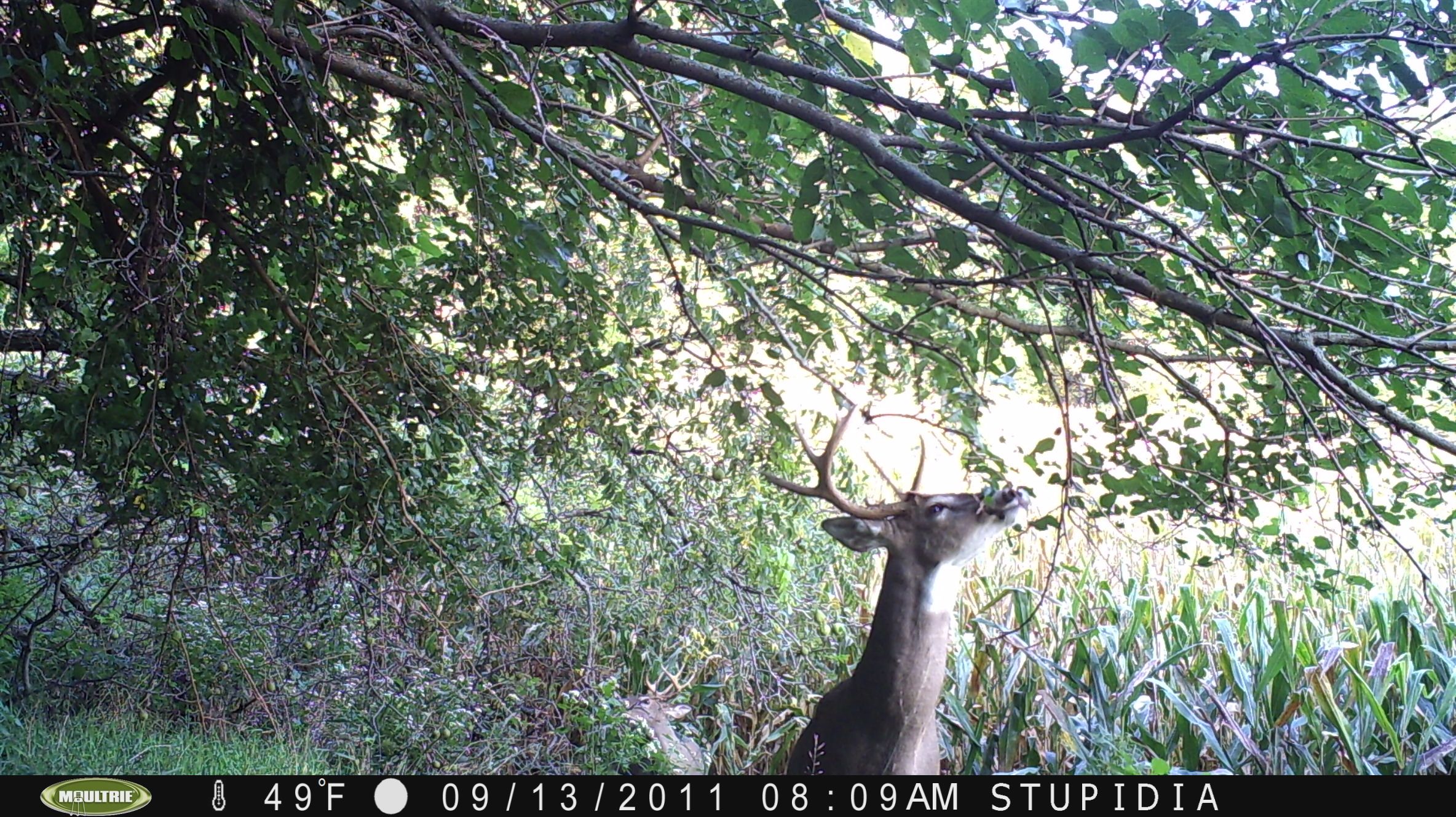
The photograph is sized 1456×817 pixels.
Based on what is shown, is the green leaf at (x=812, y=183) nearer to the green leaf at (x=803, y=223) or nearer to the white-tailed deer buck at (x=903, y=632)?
the green leaf at (x=803, y=223)

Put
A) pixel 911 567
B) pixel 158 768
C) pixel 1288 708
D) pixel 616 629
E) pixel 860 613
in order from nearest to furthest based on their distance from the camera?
1. pixel 158 768
2. pixel 911 567
3. pixel 1288 708
4. pixel 616 629
5. pixel 860 613

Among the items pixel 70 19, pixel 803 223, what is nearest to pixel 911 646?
pixel 803 223

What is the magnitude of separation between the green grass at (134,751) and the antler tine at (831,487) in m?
1.56

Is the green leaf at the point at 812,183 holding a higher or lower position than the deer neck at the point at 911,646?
higher

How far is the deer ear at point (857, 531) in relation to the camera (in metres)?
3.41

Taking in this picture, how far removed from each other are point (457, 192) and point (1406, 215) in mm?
1984

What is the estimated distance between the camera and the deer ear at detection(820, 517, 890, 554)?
3406 millimetres

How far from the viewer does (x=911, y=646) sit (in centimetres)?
347

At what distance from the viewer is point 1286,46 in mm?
1347

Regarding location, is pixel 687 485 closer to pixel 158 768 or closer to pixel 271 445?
pixel 271 445

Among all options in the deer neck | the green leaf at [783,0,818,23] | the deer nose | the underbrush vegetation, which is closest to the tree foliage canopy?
the green leaf at [783,0,818,23]

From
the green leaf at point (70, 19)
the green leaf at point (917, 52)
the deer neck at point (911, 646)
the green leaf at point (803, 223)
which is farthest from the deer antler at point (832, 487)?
the green leaf at point (70, 19)

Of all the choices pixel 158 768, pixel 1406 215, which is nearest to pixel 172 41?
pixel 158 768
